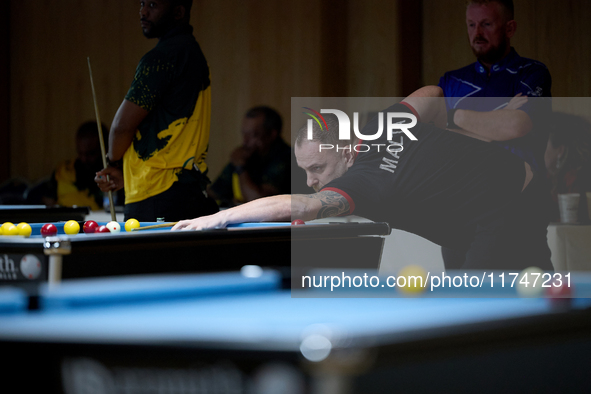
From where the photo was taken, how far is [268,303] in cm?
119

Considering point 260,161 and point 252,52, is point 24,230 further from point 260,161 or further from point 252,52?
point 252,52

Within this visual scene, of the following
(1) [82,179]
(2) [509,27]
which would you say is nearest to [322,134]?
(2) [509,27]

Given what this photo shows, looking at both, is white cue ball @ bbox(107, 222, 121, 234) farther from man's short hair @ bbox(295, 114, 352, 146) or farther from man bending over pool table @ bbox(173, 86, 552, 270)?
man's short hair @ bbox(295, 114, 352, 146)

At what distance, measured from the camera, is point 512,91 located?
3.06 metres

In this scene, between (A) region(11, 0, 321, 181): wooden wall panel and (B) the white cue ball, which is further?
(A) region(11, 0, 321, 181): wooden wall panel

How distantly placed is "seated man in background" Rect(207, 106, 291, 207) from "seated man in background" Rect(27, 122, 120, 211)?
108 centimetres

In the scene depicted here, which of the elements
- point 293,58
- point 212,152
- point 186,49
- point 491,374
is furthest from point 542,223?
point 212,152

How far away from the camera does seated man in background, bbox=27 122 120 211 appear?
17.2 ft

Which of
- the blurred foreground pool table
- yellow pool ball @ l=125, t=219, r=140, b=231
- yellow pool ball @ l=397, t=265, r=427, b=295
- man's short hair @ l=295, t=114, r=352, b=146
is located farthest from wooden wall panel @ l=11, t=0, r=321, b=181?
the blurred foreground pool table

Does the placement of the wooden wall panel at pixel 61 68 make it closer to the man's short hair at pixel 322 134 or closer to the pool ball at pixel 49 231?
the man's short hair at pixel 322 134

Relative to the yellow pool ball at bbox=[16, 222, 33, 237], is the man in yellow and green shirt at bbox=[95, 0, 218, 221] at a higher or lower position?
higher

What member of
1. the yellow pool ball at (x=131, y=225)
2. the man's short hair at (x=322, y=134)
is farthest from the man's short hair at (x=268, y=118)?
the yellow pool ball at (x=131, y=225)

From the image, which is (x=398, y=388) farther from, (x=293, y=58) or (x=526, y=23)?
(x=293, y=58)

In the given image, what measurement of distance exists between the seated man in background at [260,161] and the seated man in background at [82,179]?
42.6 inches
